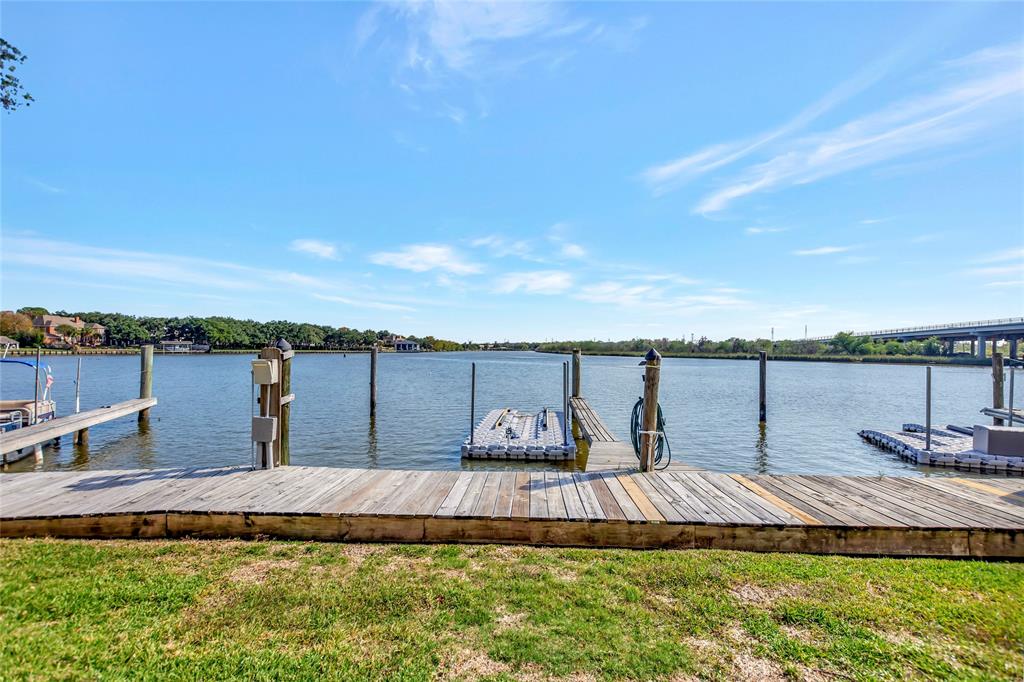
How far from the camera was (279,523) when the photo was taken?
13.7 ft

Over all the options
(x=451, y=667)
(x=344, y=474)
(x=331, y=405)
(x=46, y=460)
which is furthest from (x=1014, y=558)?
(x=331, y=405)

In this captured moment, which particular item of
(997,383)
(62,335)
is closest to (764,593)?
(997,383)

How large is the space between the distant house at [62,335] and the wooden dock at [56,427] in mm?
107121

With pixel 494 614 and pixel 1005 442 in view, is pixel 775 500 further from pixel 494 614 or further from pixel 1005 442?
pixel 1005 442

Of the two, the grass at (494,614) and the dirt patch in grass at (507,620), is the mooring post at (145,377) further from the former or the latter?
the dirt patch in grass at (507,620)

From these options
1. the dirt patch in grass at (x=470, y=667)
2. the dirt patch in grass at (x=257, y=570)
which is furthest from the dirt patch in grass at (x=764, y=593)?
the dirt patch in grass at (x=257, y=570)

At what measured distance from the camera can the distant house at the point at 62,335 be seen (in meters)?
92.2

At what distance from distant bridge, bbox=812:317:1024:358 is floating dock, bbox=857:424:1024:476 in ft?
132

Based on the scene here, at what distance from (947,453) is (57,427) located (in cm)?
2160

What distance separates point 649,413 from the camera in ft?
19.0

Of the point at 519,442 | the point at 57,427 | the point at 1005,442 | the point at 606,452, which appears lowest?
the point at 519,442

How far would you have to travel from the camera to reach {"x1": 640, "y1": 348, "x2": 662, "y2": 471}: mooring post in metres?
5.77

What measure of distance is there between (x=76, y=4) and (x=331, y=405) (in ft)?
59.3

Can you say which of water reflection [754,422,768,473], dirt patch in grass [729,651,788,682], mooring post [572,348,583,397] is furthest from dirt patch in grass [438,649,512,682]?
mooring post [572,348,583,397]
